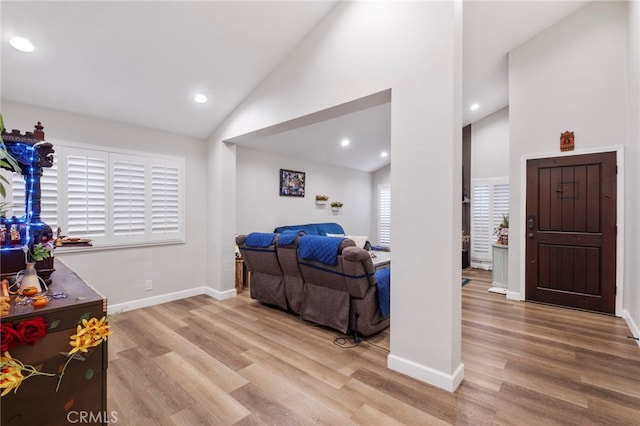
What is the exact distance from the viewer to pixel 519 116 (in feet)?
13.1

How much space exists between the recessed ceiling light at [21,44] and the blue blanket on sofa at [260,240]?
2.56 metres

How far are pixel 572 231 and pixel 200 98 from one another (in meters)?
4.94

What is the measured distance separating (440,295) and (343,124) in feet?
11.8

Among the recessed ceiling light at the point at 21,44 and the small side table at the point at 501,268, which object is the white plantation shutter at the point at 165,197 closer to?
the recessed ceiling light at the point at 21,44

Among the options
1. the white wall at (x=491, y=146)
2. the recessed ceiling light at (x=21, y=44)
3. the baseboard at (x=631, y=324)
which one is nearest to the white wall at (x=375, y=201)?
the white wall at (x=491, y=146)

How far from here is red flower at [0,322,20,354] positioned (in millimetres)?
872

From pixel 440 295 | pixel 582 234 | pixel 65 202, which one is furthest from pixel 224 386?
pixel 582 234

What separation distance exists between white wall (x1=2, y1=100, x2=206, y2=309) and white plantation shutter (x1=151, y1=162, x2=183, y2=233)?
16cm

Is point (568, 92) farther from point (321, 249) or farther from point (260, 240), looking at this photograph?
point (260, 240)

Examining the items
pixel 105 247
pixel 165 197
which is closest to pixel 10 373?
pixel 105 247

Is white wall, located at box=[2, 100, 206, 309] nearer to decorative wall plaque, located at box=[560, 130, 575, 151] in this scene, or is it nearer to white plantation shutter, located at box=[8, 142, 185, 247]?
white plantation shutter, located at box=[8, 142, 185, 247]

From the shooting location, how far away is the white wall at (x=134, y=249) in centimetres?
304

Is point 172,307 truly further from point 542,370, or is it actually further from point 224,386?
point 542,370

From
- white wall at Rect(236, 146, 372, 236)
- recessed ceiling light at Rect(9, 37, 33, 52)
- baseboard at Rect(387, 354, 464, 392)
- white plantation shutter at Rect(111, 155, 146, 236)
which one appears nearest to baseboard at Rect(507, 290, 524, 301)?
baseboard at Rect(387, 354, 464, 392)
